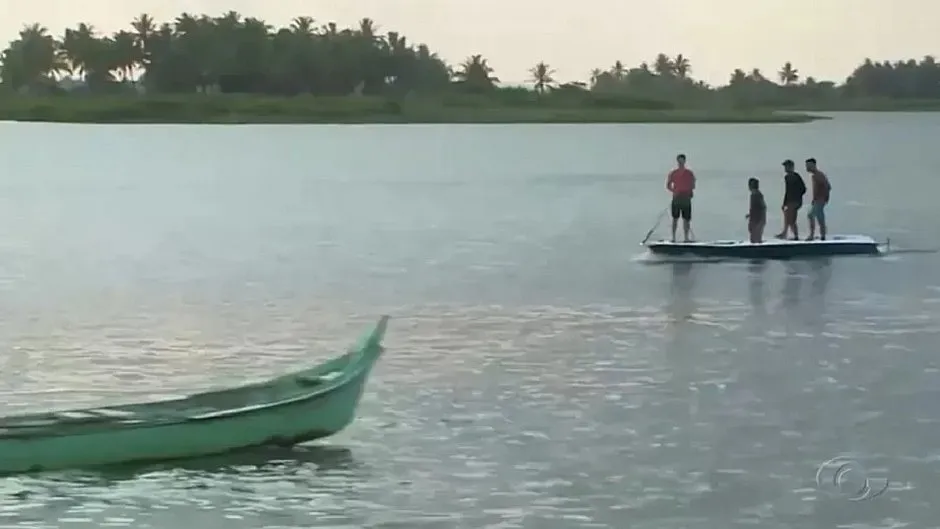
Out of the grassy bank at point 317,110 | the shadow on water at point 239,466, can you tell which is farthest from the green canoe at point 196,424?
the grassy bank at point 317,110

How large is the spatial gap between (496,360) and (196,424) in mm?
6833

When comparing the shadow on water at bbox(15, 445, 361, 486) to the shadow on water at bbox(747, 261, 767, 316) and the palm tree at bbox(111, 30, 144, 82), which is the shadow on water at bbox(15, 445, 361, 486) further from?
the palm tree at bbox(111, 30, 144, 82)

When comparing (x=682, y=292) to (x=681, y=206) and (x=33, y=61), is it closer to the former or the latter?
(x=681, y=206)

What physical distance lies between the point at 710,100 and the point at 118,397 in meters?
180

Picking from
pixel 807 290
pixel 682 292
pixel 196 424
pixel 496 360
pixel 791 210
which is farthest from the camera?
pixel 791 210

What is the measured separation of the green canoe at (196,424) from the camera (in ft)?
45.2

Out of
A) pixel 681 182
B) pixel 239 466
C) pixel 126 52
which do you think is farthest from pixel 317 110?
pixel 239 466

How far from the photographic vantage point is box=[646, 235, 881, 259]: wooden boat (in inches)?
1198

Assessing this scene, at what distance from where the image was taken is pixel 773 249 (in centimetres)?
3042

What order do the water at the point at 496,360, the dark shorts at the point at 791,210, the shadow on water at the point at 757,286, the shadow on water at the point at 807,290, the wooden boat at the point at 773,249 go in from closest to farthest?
1. the water at the point at 496,360
2. the shadow on water at the point at 807,290
3. the shadow on water at the point at 757,286
4. the dark shorts at the point at 791,210
5. the wooden boat at the point at 773,249

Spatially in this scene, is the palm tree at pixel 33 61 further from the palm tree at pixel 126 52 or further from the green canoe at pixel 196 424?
the green canoe at pixel 196 424

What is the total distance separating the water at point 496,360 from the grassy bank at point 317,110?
113281mm

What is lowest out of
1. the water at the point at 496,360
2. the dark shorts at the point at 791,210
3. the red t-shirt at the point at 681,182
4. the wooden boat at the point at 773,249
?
the water at the point at 496,360

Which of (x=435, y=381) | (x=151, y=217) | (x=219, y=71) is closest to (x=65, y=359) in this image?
(x=435, y=381)
